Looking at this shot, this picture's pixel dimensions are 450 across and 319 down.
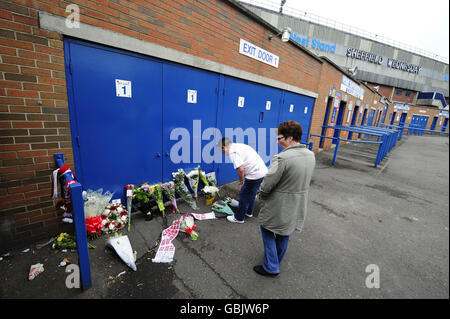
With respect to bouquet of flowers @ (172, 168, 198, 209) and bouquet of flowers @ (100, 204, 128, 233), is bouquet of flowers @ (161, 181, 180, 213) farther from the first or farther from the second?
bouquet of flowers @ (100, 204, 128, 233)

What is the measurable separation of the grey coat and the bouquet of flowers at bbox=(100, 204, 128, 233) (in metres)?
2.22

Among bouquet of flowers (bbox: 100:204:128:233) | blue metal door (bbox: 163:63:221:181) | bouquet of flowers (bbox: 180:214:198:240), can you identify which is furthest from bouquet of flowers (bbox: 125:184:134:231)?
bouquet of flowers (bbox: 180:214:198:240)

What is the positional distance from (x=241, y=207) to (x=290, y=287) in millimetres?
1438

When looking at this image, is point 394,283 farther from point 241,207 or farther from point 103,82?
point 103,82

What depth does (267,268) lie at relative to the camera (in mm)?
2398

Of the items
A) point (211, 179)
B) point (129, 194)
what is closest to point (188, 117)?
point (211, 179)

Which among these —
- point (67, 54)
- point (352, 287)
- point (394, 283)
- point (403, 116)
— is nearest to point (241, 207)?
point (352, 287)

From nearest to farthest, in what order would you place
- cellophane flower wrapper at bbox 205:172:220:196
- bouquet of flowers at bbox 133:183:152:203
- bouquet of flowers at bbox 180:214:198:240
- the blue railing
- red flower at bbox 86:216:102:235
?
1. the blue railing
2. red flower at bbox 86:216:102:235
3. bouquet of flowers at bbox 180:214:198:240
4. bouquet of flowers at bbox 133:183:152:203
5. cellophane flower wrapper at bbox 205:172:220:196

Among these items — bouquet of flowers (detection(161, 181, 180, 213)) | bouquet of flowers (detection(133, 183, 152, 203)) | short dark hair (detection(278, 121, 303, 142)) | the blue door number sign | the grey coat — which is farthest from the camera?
bouquet of flowers (detection(161, 181, 180, 213))

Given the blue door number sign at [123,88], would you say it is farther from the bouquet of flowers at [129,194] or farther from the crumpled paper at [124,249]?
the crumpled paper at [124,249]

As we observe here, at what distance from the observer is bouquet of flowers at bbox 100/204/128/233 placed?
116 inches

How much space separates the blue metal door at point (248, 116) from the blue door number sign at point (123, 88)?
196cm

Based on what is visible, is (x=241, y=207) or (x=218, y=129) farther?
(x=218, y=129)

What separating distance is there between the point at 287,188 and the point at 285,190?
3cm
